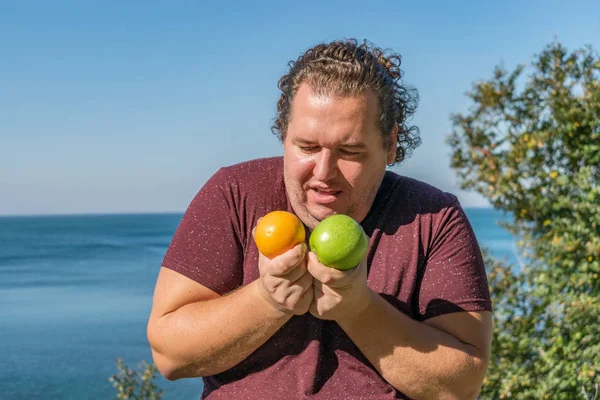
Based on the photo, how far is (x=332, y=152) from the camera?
1.98 metres

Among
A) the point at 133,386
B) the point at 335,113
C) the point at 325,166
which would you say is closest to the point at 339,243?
the point at 325,166

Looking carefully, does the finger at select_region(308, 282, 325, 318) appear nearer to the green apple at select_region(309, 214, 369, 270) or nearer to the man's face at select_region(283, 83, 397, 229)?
the green apple at select_region(309, 214, 369, 270)

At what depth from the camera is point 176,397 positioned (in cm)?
1212

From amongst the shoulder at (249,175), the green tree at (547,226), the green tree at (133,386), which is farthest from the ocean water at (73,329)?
the green tree at (133,386)

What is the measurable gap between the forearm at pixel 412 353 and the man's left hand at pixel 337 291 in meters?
0.05

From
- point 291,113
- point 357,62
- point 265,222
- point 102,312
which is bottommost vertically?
point 102,312

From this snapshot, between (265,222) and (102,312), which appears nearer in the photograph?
(265,222)

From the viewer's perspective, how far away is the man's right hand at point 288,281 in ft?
5.74

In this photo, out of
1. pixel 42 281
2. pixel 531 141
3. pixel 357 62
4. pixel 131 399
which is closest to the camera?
pixel 357 62

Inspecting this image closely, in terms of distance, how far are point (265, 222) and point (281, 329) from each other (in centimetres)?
39

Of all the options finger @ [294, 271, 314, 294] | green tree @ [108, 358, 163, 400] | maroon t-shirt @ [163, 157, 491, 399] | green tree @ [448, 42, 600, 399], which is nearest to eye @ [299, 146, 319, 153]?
maroon t-shirt @ [163, 157, 491, 399]

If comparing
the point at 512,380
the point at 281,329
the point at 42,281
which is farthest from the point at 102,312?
the point at 281,329

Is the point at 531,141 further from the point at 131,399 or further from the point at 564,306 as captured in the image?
the point at 131,399

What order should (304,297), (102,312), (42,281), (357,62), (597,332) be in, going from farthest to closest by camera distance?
(42,281), (102,312), (597,332), (357,62), (304,297)
